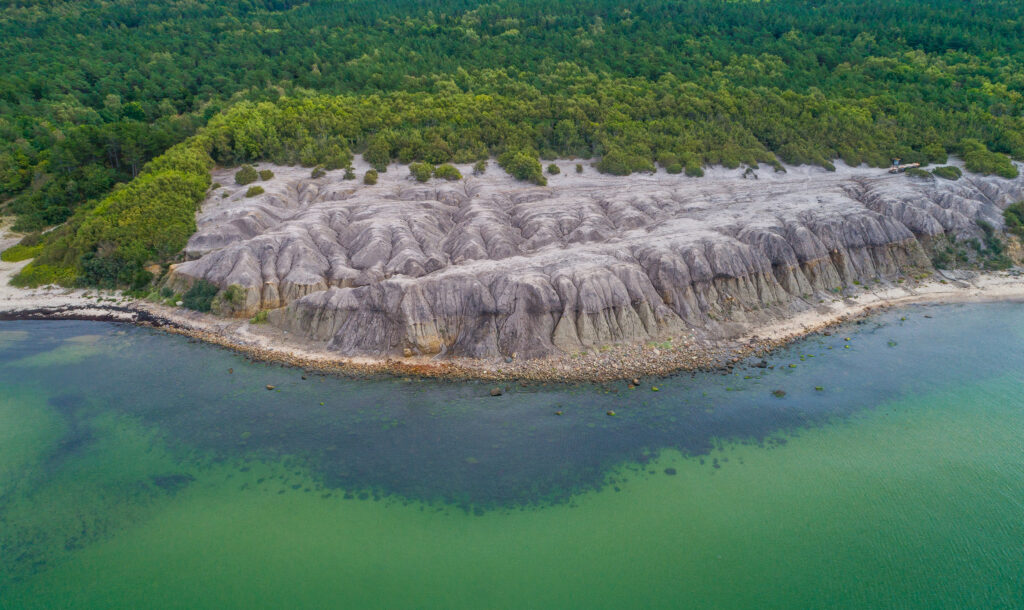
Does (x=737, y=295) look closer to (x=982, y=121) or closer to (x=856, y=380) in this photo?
(x=856, y=380)

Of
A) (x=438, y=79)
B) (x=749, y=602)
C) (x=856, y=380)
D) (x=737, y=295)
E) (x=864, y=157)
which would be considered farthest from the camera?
(x=438, y=79)

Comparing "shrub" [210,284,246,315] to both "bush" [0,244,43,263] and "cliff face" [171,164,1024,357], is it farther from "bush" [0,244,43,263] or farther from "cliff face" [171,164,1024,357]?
"bush" [0,244,43,263]

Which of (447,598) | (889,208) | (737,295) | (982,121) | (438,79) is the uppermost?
(438,79)

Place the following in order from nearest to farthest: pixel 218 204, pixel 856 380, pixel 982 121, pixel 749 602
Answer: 1. pixel 749 602
2. pixel 856 380
3. pixel 218 204
4. pixel 982 121

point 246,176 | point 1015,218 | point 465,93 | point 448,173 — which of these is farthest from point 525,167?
point 1015,218

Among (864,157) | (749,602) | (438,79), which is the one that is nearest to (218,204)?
(438,79)

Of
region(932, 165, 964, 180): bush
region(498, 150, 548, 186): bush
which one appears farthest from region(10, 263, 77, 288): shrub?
region(932, 165, 964, 180): bush
